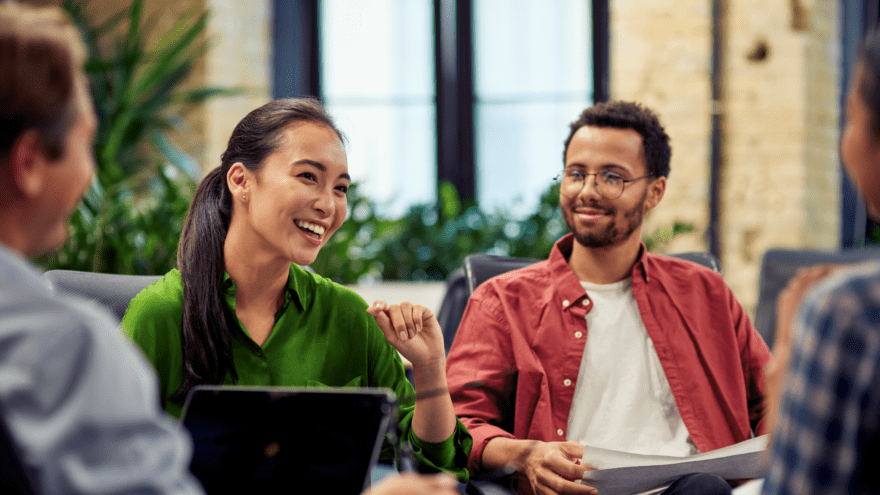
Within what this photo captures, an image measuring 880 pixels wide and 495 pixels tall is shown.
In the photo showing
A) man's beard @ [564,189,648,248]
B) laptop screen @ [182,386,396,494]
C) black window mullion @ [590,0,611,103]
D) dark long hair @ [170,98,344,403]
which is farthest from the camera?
black window mullion @ [590,0,611,103]

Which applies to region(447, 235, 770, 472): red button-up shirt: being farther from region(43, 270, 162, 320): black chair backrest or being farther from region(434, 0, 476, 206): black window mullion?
region(434, 0, 476, 206): black window mullion

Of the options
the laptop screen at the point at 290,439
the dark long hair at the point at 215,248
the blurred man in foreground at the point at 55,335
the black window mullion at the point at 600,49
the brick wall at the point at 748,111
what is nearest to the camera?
the blurred man in foreground at the point at 55,335

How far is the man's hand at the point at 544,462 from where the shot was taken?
139 cm

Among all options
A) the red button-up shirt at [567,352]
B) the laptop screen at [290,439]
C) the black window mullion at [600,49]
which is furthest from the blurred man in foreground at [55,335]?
the black window mullion at [600,49]

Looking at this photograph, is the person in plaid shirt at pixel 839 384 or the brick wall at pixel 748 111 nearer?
the person in plaid shirt at pixel 839 384

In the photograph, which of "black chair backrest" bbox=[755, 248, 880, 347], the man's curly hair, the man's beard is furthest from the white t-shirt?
"black chair backrest" bbox=[755, 248, 880, 347]

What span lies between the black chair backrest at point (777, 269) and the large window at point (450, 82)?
1841mm

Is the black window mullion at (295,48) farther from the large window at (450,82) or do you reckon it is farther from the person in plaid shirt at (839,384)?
the person in plaid shirt at (839,384)

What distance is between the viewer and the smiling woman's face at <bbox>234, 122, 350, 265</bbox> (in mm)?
1370

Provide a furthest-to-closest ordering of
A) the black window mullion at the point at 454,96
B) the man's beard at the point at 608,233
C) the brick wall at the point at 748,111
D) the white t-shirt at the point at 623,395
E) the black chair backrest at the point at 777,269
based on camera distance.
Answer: the black window mullion at the point at 454,96 → the brick wall at the point at 748,111 → the black chair backrest at the point at 777,269 → the man's beard at the point at 608,233 → the white t-shirt at the point at 623,395

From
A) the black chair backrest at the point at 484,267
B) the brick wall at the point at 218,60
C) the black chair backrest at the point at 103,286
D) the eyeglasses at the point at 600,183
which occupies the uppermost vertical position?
the brick wall at the point at 218,60

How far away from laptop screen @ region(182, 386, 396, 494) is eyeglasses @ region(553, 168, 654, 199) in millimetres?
1055

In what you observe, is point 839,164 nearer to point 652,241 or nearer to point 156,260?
point 652,241

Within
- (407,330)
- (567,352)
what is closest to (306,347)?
(407,330)
